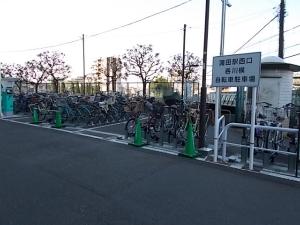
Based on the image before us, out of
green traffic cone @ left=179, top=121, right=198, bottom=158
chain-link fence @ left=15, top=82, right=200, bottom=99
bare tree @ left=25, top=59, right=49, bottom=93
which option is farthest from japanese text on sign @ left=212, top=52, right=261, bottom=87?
bare tree @ left=25, top=59, right=49, bottom=93

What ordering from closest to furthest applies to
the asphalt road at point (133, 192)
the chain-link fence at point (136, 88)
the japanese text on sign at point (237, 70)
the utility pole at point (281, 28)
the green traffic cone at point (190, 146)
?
1. the asphalt road at point (133, 192)
2. the japanese text on sign at point (237, 70)
3. the green traffic cone at point (190, 146)
4. the utility pole at point (281, 28)
5. the chain-link fence at point (136, 88)

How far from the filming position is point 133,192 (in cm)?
425

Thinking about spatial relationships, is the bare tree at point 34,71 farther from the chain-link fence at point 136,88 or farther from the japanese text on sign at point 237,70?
the japanese text on sign at point 237,70

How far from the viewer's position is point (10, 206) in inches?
144

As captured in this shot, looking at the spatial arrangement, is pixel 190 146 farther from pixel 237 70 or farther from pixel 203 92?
pixel 237 70

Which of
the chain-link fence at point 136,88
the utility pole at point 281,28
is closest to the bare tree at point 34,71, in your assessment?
the chain-link fence at point 136,88

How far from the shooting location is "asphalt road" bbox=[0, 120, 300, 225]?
3.44 meters

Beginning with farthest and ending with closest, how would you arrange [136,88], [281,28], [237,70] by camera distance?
1. [136,88]
2. [281,28]
3. [237,70]

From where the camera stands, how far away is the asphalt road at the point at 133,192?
3.44 m

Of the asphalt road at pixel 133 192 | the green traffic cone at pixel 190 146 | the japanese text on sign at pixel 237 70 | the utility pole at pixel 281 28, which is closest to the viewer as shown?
the asphalt road at pixel 133 192

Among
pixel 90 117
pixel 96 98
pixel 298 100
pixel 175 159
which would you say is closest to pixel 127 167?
pixel 175 159

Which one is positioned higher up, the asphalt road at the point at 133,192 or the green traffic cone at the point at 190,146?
the green traffic cone at the point at 190,146

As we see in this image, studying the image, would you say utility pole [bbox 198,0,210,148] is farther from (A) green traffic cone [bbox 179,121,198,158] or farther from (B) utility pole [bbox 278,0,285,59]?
(B) utility pole [bbox 278,0,285,59]

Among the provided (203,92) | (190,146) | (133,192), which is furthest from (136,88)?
(133,192)
